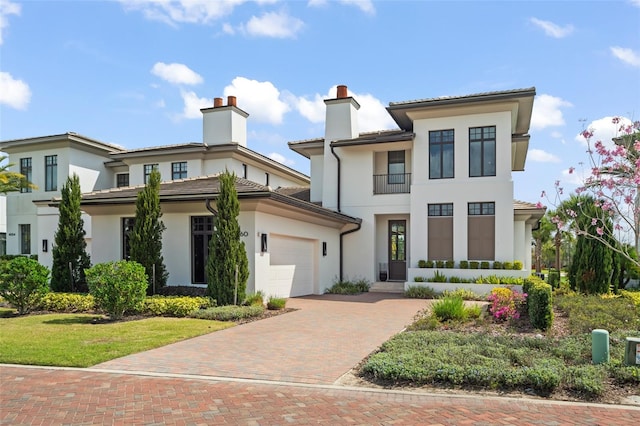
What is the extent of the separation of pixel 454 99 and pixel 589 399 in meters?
15.2

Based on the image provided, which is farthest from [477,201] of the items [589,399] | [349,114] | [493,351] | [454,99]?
[589,399]

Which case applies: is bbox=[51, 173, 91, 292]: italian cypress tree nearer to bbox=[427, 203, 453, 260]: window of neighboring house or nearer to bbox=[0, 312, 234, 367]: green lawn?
bbox=[0, 312, 234, 367]: green lawn

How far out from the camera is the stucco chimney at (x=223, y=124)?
24891 millimetres

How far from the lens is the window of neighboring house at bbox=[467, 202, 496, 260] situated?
64.1 feet

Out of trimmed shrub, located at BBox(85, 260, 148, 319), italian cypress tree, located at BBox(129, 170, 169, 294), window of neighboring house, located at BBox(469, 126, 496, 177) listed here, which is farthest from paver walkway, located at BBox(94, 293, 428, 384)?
window of neighboring house, located at BBox(469, 126, 496, 177)

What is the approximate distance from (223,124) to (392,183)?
9487mm

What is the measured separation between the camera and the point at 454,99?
19.4 meters

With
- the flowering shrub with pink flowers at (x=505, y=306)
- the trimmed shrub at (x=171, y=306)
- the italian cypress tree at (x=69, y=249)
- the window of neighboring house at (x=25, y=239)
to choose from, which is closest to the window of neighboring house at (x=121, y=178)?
the window of neighboring house at (x=25, y=239)

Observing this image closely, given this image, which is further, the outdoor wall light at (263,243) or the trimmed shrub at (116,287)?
the outdoor wall light at (263,243)

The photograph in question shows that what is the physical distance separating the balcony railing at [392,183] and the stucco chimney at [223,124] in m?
7.79

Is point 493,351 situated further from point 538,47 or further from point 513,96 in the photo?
point 513,96

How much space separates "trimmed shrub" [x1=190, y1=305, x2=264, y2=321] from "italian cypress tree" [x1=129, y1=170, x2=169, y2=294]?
2974 mm

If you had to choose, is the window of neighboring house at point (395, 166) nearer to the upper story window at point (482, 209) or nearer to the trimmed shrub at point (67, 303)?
the upper story window at point (482, 209)

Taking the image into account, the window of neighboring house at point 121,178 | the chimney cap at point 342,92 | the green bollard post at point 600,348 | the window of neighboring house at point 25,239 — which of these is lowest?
the green bollard post at point 600,348
